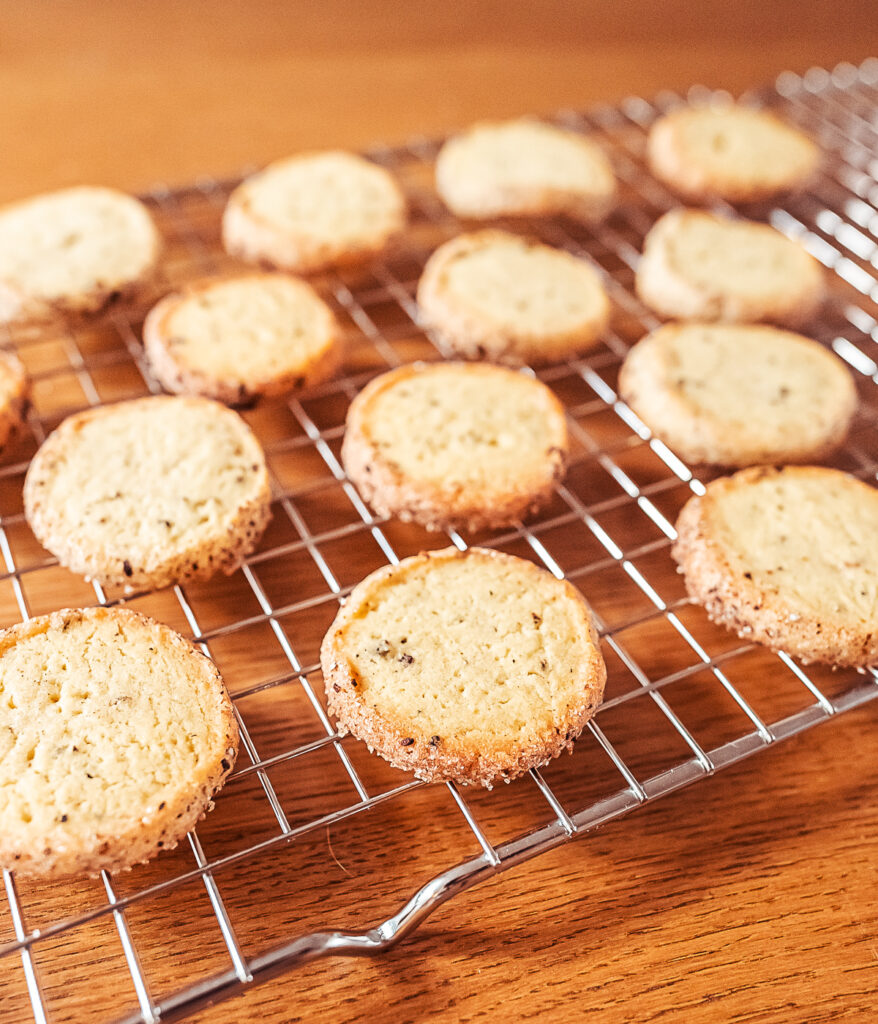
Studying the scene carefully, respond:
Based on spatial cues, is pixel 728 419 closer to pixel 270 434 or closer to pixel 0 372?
pixel 270 434

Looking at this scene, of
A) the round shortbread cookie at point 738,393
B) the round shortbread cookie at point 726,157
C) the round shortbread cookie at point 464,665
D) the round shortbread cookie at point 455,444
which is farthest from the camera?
the round shortbread cookie at point 726,157

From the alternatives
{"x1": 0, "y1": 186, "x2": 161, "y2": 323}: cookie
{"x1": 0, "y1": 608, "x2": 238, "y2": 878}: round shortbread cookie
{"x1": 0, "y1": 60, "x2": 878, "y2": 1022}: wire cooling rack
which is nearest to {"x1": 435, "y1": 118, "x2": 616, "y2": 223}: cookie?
{"x1": 0, "y1": 60, "x2": 878, "y2": 1022}: wire cooling rack

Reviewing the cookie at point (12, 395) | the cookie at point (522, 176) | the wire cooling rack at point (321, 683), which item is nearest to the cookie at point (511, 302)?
the wire cooling rack at point (321, 683)

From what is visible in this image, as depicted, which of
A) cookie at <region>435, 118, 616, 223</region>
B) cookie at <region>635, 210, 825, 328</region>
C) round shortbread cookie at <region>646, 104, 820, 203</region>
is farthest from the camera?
round shortbread cookie at <region>646, 104, 820, 203</region>

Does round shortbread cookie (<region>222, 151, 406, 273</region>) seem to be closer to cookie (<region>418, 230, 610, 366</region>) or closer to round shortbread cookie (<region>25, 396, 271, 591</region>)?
cookie (<region>418, 230, 610, 366</region>)

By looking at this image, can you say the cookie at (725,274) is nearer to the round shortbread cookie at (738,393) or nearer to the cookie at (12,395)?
the round shortbread cookie at (738,393)
